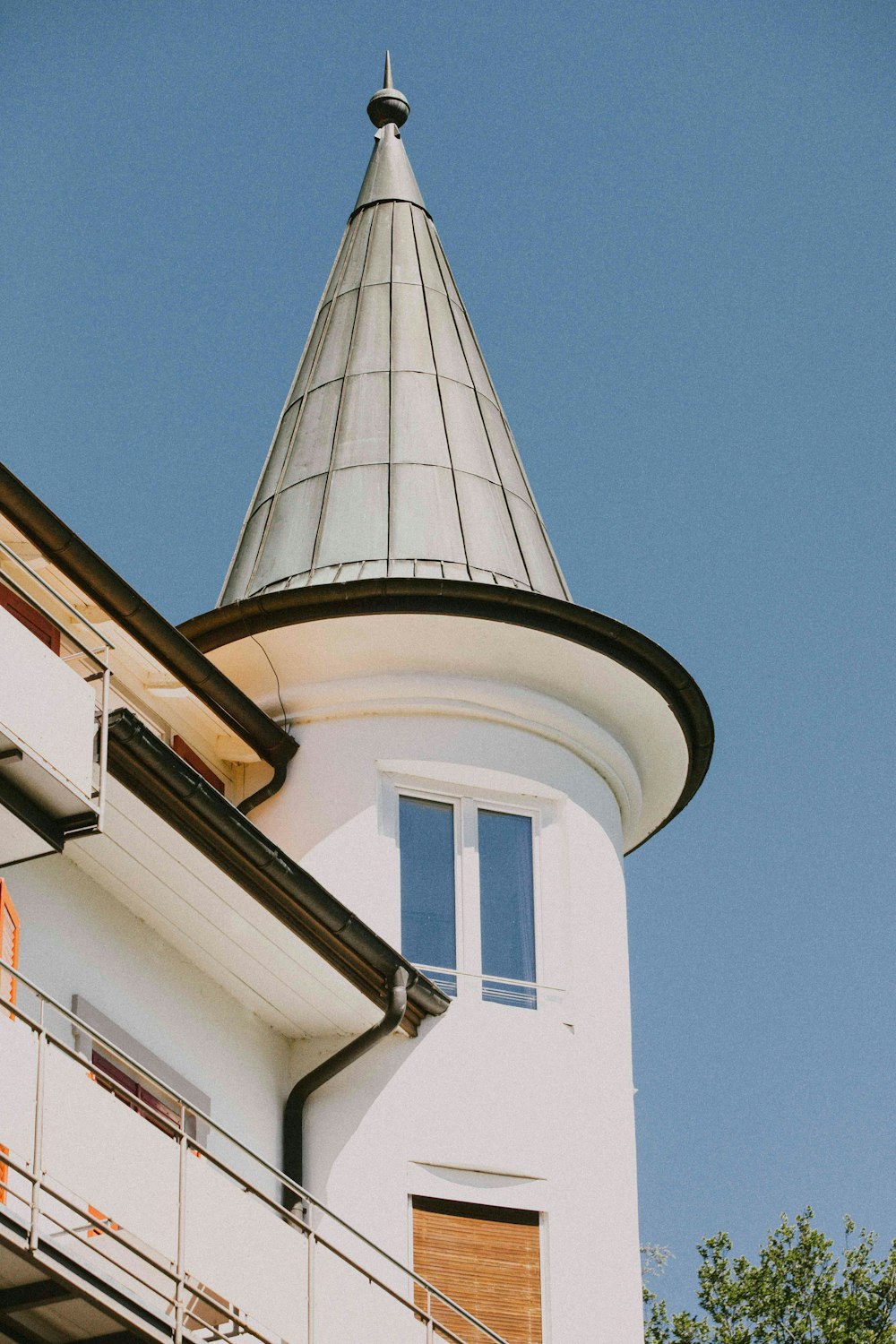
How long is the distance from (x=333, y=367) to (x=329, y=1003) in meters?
6.86

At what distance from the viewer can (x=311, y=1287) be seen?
1210cm

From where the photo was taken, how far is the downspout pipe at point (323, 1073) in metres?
15.0

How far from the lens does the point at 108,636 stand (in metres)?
15.4

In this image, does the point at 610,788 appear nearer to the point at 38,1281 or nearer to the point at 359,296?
the point at 359,296

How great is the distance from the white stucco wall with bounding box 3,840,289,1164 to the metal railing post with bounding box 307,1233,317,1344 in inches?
75.3

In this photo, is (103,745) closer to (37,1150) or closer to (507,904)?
(37,1150)

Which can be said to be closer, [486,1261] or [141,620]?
[486,1261]

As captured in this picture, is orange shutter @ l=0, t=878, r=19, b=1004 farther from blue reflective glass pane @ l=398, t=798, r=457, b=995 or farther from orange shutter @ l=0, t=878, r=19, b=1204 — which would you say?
blue reflective glass pane @ l=398, t=798, r=457, b=995

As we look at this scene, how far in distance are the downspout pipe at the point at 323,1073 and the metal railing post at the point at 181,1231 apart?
12.1ft

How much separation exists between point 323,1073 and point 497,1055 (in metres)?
1.24

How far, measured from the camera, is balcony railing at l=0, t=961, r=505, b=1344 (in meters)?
10.4

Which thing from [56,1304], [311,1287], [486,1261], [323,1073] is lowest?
[56,1304]

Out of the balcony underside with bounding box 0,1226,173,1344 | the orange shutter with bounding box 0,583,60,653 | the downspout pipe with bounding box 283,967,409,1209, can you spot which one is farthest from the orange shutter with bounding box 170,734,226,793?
the balcony underside with bounding box 0,1226,173,1344

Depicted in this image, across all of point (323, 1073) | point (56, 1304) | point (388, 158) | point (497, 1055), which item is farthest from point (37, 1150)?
point (388, 158)
